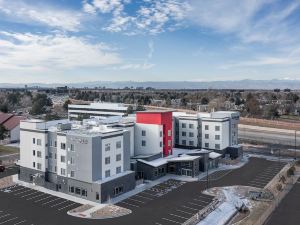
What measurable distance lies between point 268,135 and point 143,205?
6204cm

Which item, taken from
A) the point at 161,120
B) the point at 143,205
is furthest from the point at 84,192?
the point at 161,120

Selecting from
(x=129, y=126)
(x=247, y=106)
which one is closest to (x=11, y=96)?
(x=247, y=106)

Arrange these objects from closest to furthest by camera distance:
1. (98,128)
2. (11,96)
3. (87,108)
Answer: (98,128)
(87,108)
(11,96)

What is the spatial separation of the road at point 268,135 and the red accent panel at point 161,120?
3453cm

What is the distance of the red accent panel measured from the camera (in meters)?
51.1

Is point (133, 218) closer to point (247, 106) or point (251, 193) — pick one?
point (251, 193)

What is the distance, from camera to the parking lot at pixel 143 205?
3219 centimetres

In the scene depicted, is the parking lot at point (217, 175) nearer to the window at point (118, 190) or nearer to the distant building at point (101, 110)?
the window at point (118, 190)

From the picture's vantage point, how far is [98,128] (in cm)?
4381

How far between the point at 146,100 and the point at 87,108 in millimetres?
59535

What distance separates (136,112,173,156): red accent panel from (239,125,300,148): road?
34526 millimetres

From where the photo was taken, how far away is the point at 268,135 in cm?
8894

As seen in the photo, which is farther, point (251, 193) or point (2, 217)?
→ point (251, 193)

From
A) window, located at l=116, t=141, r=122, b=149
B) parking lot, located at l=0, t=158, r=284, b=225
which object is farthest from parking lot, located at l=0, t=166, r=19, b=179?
window, located at l=116, t=141, r=122, b=149
